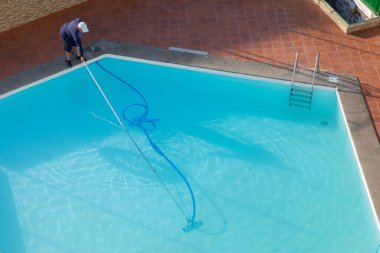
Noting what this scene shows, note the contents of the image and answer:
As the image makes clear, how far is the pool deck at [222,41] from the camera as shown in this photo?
1223cm

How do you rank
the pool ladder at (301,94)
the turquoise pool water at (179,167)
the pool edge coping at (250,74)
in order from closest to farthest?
the turquoise pool water at (179,167) < the pool edge coping at (250,74) < the pool ladder at (301,94)

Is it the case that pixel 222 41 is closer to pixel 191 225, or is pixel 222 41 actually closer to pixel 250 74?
pixel 250 74

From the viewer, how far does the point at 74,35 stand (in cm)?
1162

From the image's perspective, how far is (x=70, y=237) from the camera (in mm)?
10281

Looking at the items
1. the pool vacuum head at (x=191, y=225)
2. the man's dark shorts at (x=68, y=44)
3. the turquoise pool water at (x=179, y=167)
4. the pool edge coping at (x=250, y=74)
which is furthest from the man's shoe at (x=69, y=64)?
the pool vacuum head at (x=191, y=225)

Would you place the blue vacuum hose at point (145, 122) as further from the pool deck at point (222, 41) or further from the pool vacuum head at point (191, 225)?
the pool deck at point (222, 41)

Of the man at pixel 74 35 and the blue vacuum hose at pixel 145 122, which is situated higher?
the man at pixel 74 35

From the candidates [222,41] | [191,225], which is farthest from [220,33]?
[191,225]

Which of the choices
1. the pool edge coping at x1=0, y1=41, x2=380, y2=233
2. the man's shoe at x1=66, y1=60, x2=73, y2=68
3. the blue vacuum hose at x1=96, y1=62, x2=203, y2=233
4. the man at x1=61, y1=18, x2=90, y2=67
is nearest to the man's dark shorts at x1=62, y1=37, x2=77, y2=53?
the man at x1=61, y1=18, x2=90, y2=67

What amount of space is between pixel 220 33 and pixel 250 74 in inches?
55.4

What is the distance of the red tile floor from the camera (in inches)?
494

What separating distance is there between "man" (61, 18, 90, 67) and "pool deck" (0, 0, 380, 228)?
27.0 inches

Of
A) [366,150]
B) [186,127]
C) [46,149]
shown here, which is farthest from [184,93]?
[366,150]

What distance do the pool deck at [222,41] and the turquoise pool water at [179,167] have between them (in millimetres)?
354
